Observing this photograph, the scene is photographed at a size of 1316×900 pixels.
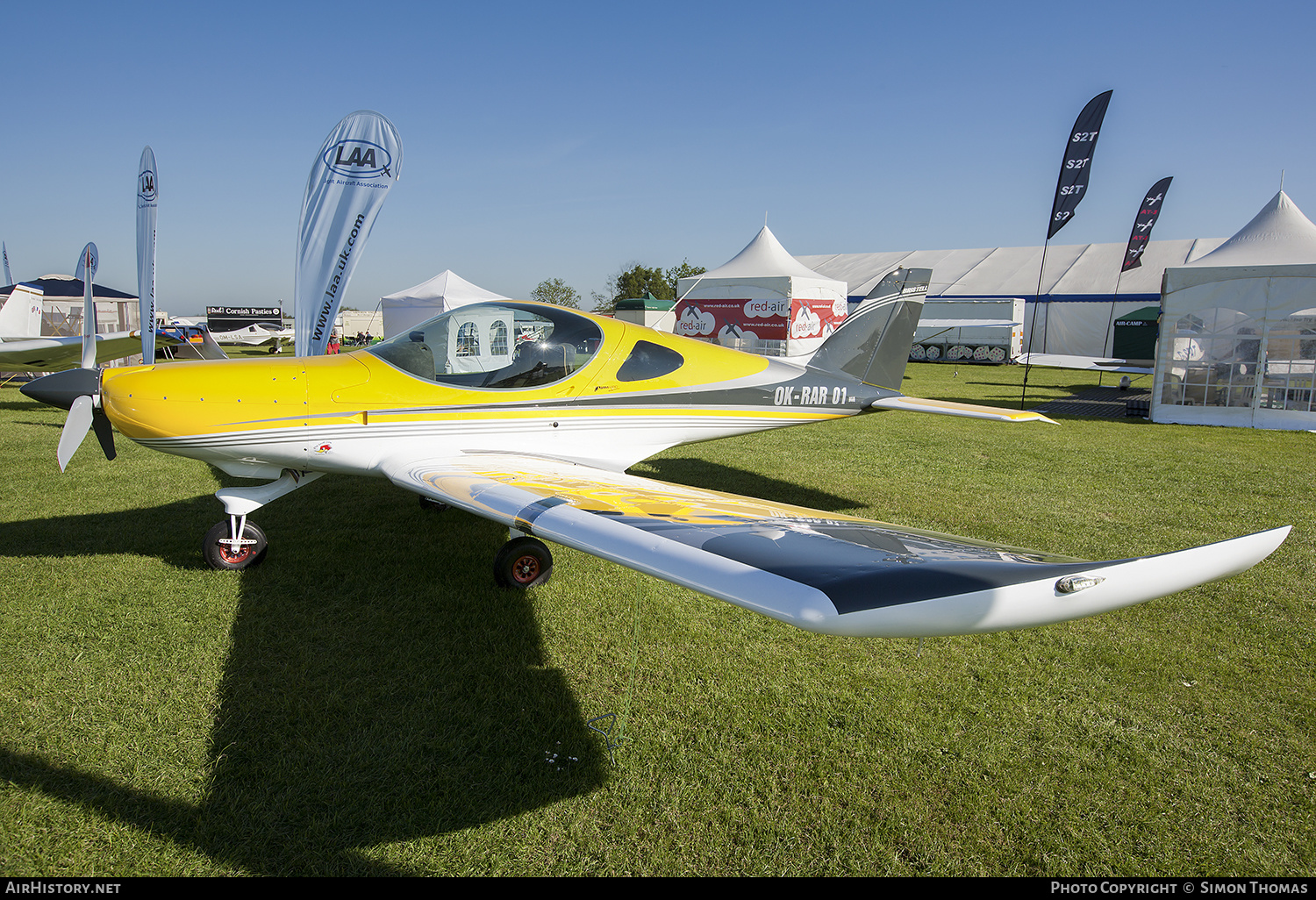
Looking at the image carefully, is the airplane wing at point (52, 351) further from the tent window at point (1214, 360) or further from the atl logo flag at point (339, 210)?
the tent window at point (1214, 360)

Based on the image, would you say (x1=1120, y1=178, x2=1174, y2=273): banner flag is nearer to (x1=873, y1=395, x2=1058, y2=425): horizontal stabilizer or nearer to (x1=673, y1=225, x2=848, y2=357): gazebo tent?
(x1=673, y1=225, x2=848, y2=357): gazebo tent

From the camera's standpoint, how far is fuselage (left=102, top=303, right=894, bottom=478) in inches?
174

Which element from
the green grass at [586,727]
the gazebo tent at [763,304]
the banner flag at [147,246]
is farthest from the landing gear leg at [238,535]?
the gazebo tent at [763,304]

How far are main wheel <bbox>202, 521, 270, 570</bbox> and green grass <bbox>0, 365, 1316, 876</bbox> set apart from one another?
0.11 metres

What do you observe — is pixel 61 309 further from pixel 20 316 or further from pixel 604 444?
pixel 604 444

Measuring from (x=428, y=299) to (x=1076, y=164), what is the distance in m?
19.3

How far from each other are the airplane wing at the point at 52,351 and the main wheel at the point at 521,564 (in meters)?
11.5

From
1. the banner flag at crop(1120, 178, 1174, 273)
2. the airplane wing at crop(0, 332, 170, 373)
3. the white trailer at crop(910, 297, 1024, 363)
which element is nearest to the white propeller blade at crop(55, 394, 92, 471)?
the airplane wing at crop(0, 332, 170, 373)

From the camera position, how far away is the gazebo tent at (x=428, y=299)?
23.1m

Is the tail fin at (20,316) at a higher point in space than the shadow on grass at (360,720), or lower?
higher

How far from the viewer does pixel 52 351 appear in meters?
13.2

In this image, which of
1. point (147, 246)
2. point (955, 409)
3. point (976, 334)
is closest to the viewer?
point (955, 409)

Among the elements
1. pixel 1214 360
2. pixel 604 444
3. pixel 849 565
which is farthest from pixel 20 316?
pixel 1214 360
